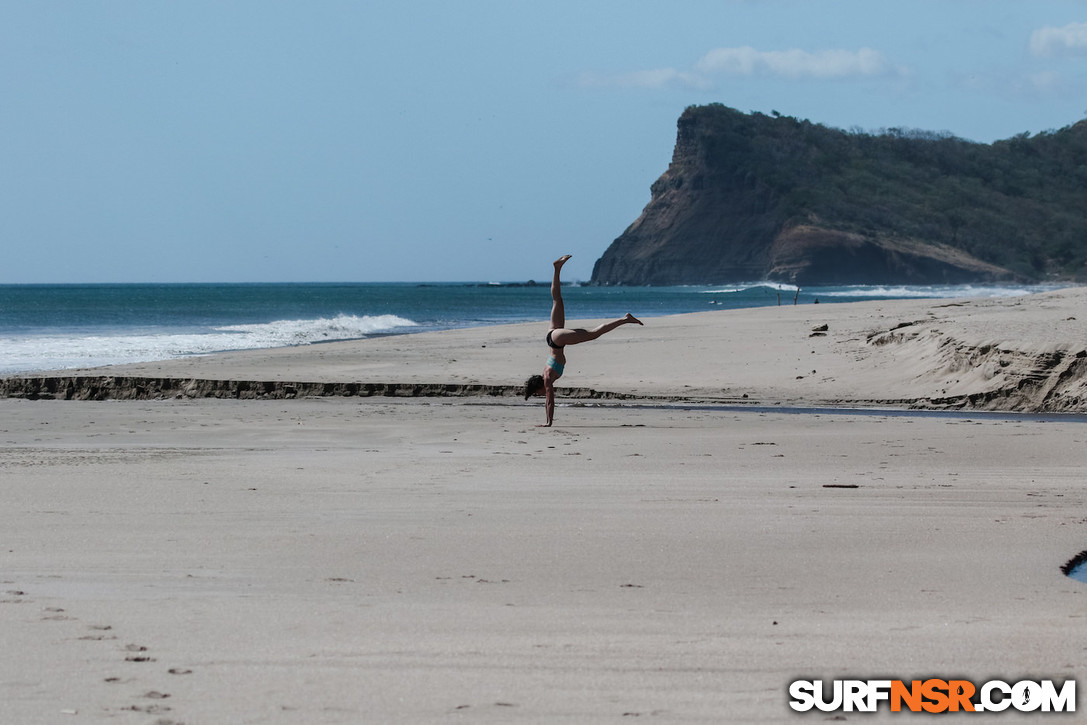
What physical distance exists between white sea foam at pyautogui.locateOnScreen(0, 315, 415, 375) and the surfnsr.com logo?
19086 millimetres

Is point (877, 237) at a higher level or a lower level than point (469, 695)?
higher

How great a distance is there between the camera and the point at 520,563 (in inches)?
213

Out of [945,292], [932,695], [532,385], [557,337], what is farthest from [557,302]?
[945,292]

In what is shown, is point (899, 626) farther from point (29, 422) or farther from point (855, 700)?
point (29, 422)

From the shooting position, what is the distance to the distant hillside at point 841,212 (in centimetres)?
13962

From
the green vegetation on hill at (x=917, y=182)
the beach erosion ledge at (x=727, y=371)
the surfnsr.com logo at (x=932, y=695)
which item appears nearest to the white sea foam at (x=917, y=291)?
the green vegetation on hill at (x=917, y=182)

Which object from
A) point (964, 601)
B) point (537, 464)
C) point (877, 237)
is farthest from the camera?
point (877, 237)

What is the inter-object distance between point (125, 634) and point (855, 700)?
2.68 meters

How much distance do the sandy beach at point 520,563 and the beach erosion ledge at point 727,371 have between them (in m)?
1.99

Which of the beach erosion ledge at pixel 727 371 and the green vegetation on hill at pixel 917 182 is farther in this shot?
the green vegetation on hill at pixel 917 182

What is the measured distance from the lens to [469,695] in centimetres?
362

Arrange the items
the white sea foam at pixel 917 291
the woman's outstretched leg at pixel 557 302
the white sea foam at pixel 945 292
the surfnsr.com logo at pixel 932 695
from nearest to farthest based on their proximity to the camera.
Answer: the surfnsr.com logo at pixel 932 695 → the woman's outstretched leg at pixel 557 302 → the white sea foam at pixel 945 292 → the white sea foam at pixel 917 291

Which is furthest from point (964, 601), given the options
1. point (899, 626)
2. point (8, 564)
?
point (8, 564)

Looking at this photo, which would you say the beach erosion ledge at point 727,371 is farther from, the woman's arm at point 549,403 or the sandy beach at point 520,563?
the woman's arm at point 549,403
